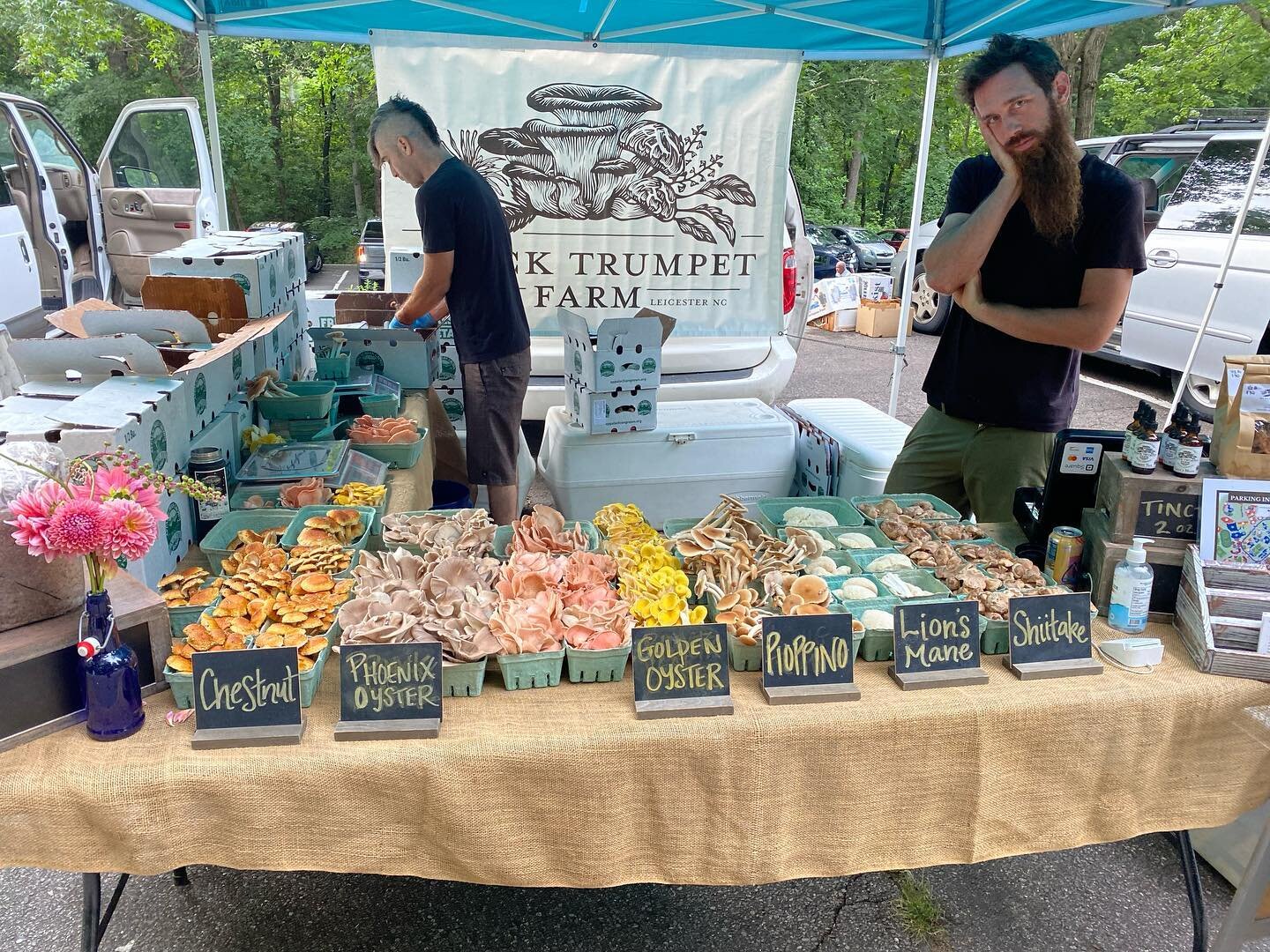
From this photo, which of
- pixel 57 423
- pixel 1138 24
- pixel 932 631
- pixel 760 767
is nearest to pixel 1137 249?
pixel 932 631

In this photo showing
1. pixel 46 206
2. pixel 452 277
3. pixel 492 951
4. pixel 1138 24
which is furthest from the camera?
pixel 1138 24

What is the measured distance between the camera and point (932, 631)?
5.52ft

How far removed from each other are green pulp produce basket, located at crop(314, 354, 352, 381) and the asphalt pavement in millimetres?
2002

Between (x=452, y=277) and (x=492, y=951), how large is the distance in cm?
256

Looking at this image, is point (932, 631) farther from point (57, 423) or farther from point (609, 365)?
point (609, 365)

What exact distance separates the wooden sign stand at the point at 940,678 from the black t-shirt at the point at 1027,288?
3.76ft

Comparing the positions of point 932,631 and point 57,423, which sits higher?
point 57,423

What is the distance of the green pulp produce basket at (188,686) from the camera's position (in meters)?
1.50

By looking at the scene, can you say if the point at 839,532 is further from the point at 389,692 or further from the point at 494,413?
the point at 494,413

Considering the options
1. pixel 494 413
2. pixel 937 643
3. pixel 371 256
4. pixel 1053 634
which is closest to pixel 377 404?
pixel 494 413

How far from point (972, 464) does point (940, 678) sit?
1195 millimetres

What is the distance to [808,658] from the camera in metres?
1.63

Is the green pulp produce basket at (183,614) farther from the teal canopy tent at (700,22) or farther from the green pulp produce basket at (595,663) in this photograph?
the teal canopy tent at (700,22)

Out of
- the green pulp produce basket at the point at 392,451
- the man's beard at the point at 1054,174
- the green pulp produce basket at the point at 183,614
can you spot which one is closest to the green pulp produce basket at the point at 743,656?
the green pulp produce basket at the point at 183,614
